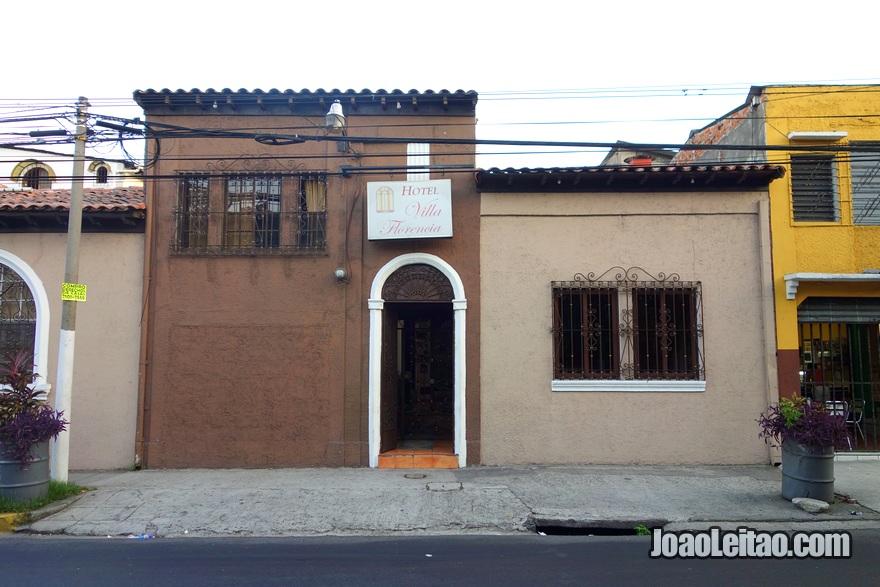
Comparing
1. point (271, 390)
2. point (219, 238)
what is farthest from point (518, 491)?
point (219, 238)

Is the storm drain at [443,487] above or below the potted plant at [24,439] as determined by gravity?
below

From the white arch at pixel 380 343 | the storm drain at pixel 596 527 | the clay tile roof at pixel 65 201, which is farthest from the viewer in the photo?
the clay tile roof at pixel 65 201

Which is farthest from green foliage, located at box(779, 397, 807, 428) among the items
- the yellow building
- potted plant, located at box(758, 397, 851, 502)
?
the yellow building

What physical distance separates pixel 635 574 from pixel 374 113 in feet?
24.9

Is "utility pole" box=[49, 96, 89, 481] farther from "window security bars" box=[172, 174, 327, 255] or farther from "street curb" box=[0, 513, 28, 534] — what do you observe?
"window security bars" box=[172, 174, 327, 255]

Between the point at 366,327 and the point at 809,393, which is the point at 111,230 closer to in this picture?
the point at 366,327

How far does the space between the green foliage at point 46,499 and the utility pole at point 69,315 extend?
0.83ft

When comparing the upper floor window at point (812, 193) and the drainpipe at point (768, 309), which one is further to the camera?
the upper floor window at point (812, 193)

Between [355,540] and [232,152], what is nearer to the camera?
[355,540]

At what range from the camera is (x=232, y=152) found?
9914mm

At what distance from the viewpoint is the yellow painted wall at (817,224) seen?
9602 millimetres

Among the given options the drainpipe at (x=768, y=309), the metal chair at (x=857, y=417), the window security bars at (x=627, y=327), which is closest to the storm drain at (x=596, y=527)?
the window security bars at (x=627, y=327)

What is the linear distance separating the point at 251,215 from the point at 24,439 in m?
4.44

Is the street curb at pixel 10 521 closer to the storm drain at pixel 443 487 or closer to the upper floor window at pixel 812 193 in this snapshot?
the storm drain at pixel 443 487
